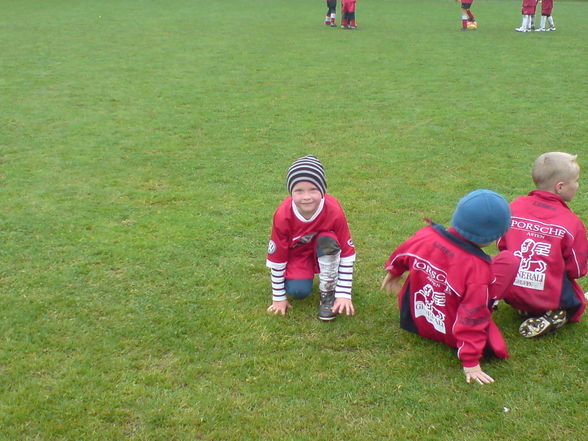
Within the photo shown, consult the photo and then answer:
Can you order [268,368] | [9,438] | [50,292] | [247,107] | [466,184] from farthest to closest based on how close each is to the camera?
[247,107]
[466,184]
[50,292]
[268,368]
[9,438]

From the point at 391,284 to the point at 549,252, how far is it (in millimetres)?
988

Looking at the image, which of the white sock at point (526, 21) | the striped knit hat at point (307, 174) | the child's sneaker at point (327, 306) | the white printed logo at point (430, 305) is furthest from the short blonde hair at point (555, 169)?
the white sock at point (526, 21)

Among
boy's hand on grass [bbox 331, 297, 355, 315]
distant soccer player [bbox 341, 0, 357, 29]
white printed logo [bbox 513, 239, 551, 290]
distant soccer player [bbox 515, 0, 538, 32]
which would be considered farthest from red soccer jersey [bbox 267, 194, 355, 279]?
distant soccer player [bbox 515, 0, 538, 32]

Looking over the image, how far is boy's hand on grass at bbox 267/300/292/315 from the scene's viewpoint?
4242mm

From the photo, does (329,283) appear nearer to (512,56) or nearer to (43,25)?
(512,56)

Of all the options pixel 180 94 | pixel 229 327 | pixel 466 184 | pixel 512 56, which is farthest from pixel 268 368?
pixel 512 56

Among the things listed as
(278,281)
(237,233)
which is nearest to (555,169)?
(278,281)

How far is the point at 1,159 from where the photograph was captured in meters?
7.17

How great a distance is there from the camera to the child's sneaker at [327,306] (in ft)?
13.6

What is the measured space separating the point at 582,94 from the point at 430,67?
3.43 m

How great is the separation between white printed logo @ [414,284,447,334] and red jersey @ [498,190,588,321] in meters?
0.53

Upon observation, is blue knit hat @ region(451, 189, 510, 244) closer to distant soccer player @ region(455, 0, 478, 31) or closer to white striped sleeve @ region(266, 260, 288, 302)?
white striped sleeve @ region(266, 260, 288, 302)

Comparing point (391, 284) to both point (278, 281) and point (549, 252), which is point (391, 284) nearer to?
point (278, 281)

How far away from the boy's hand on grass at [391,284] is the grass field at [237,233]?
0.29 metres
